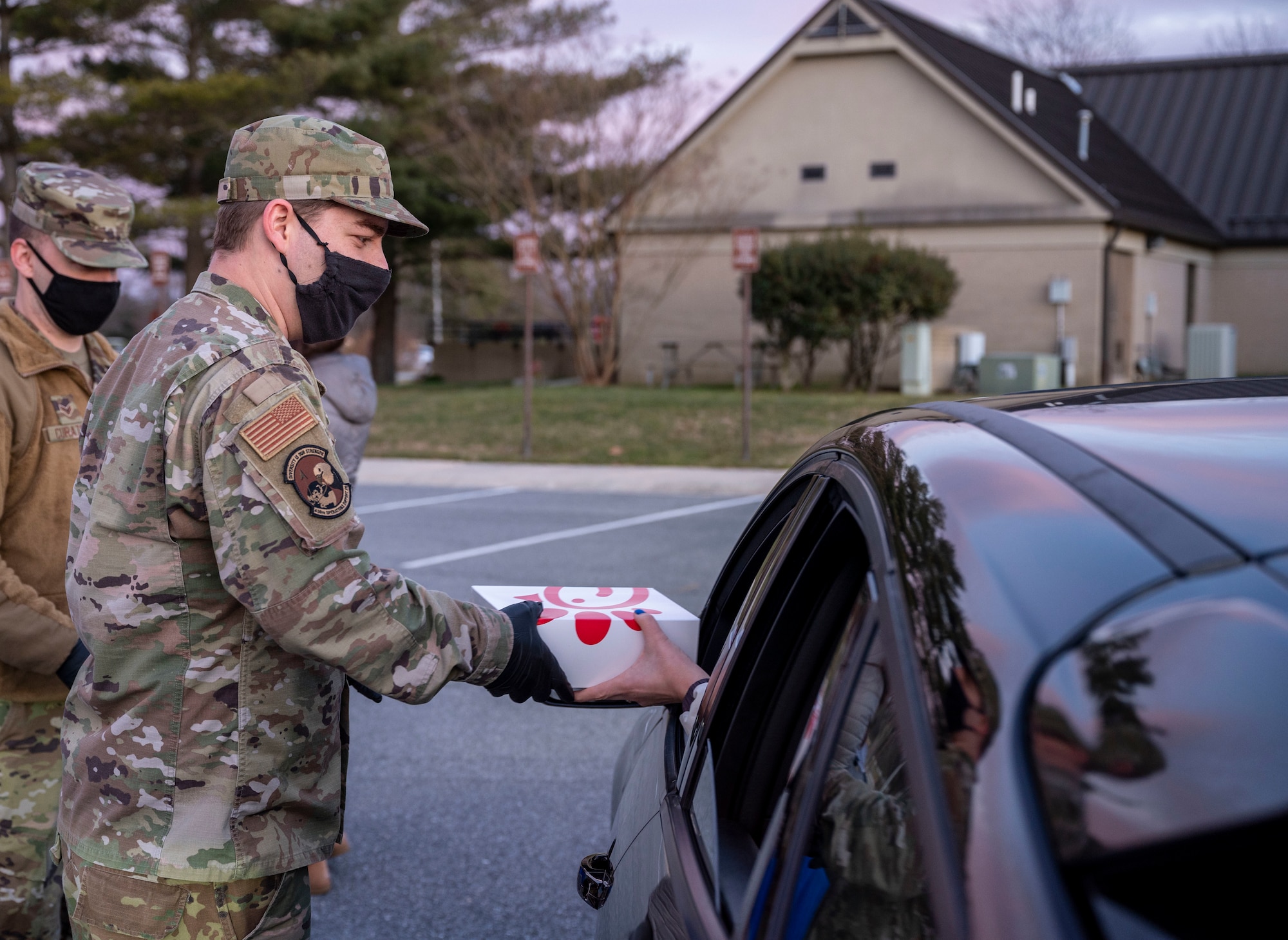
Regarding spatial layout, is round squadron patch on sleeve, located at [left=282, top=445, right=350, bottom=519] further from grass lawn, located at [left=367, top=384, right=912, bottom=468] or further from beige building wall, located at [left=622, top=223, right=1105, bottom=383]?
beige building wall, located at [left=622, top=223, right=1105, bottom=383]

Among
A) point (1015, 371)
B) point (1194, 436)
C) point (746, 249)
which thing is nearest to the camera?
point (1194, 436)

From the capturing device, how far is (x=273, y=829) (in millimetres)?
2049

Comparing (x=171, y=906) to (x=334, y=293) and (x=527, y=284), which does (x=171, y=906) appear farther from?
(x=527, y=284)

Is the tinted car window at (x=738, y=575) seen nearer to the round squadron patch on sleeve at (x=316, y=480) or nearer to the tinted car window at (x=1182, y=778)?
the round squadron patch on sleeve at (x=316, y=480)

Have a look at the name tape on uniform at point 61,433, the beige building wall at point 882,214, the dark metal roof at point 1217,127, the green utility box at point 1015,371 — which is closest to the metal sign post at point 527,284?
the green utility box at point 1015,371

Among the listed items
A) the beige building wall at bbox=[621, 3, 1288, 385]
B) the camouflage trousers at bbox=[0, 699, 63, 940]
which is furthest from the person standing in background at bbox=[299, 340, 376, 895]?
the beige building wall at bbox=[621, 3, 1288, 385]

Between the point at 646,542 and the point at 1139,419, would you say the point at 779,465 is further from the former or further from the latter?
the point at 1139,419

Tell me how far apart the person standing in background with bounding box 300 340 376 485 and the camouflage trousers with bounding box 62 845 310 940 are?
2.44m

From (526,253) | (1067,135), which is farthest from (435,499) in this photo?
(1067,135)

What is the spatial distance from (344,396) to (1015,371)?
60.8ft

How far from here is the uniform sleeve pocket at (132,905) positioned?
1.99 m

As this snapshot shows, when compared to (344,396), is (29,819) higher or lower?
lower

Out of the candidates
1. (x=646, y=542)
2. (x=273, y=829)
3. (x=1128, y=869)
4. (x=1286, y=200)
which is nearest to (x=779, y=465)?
(x=646, y=542)

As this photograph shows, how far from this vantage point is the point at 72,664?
2916 mm
